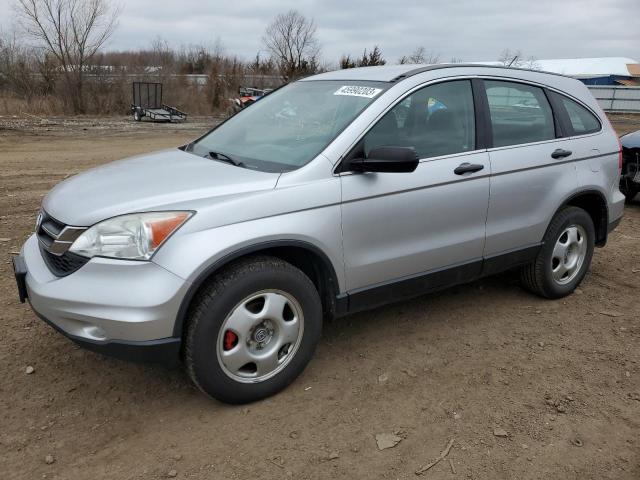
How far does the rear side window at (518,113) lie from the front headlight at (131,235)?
7.70 ft

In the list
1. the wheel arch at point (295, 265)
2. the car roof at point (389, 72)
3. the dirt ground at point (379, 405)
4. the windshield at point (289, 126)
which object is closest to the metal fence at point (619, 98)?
the car roof at point (389, 72)

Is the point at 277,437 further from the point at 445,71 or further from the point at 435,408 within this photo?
the point at 445,71

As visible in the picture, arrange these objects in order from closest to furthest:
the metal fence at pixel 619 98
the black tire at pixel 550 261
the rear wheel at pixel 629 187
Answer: the black tire at pixel 550 261, the rear wheel at pixel 629 187, the metal fence at pixel 619 98

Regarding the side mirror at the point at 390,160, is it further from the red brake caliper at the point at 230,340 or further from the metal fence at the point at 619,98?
the metal fence at the point at 619,98

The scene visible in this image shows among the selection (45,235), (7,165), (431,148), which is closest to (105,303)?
(45,235)

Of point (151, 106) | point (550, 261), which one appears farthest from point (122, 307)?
point (151, 106)

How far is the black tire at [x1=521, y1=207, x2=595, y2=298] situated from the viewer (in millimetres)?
4289

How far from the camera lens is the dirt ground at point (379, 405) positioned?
8.63ft

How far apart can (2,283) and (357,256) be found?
314cm

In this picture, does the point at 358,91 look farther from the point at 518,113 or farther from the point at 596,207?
the point at 596,207

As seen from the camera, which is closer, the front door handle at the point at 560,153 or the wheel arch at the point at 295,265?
the wheel arch at the point at 295,265

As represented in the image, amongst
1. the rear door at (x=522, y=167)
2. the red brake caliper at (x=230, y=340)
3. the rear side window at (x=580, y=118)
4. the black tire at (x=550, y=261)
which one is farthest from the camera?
the rear side window at (x=580, y=118)

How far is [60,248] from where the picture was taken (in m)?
2.76

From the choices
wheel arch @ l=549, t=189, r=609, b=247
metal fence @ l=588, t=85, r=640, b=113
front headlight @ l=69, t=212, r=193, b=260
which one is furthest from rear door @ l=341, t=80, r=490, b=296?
metal fence @ l=588, t=85, r=640, b=113
